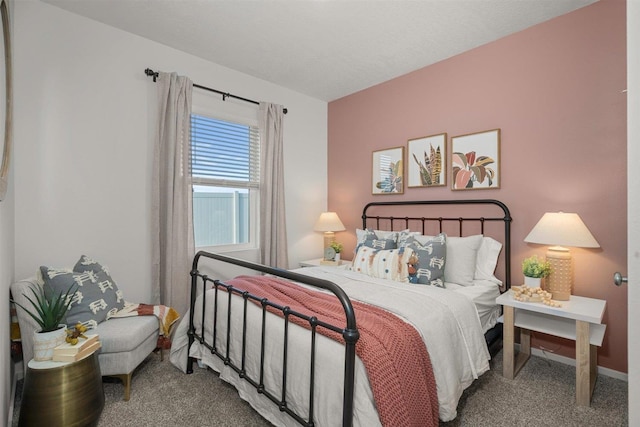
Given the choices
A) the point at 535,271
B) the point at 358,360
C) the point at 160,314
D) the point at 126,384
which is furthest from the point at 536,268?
the point at 126,384

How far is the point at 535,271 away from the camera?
2293 mm

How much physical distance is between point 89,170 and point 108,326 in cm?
129

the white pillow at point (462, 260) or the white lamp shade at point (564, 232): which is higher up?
the white lamp shade at point (564, 232)

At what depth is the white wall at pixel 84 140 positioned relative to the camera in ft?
7.52

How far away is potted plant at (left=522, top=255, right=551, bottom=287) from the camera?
2.28 meters

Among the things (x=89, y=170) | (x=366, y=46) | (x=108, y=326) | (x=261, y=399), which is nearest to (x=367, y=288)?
(x=261, y=399)

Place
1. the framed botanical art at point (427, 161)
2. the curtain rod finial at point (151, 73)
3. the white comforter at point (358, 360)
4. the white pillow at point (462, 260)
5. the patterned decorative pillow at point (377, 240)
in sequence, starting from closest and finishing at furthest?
the white comforter at point (358, 360), the white pillow at point (462, 260), the curtain rod finial at point (151, 73), the patterned decorative pillow at point (377, 240), the framed botanical art at point (427, 161)

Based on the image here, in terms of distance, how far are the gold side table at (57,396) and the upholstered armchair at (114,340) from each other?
338mm

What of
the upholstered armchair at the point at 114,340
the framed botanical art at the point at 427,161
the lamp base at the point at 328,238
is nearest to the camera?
the upholstered armchair at the point at 114,340

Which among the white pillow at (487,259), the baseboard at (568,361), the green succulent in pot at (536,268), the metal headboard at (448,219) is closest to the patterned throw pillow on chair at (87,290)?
the metal headboard at (448,219)

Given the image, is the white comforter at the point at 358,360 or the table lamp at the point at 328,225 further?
the table lamp at the point at 328,225

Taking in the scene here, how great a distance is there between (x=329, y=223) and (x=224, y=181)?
1.34m

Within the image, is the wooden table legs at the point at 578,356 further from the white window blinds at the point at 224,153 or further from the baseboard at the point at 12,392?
the baseboard at the point at 12,392

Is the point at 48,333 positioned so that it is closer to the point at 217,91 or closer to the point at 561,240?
the point at 217,91
